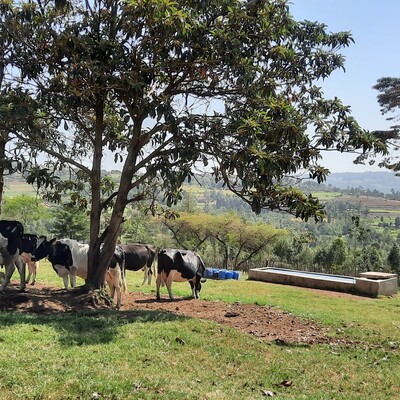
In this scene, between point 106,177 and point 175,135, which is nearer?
point 175,135

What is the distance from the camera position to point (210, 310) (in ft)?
39.7

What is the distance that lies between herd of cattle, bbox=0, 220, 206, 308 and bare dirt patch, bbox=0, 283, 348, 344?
0.65 m

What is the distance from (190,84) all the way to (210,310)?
6084 millimetres

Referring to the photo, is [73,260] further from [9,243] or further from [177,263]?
[177,263]

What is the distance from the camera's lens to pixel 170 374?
6.07m

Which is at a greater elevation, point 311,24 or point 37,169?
point 311,24

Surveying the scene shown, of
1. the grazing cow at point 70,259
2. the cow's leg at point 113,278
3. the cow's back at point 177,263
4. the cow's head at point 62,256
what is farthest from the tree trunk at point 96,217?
the cow's back at point 177,263

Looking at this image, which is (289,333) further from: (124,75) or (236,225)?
(236,225)

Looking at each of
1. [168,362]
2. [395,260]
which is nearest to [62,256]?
[168,362]

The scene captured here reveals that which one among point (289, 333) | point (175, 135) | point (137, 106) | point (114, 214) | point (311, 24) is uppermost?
point (311, 24)

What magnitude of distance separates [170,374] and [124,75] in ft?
20.3

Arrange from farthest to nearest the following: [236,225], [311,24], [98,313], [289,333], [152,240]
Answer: [152,240], [236,225], [311,24], [289,333], [98,313]

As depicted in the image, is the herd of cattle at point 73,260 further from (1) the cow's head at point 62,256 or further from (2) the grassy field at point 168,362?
(2) the grassy field at point 168,362

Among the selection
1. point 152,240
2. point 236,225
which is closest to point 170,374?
point 236,225
